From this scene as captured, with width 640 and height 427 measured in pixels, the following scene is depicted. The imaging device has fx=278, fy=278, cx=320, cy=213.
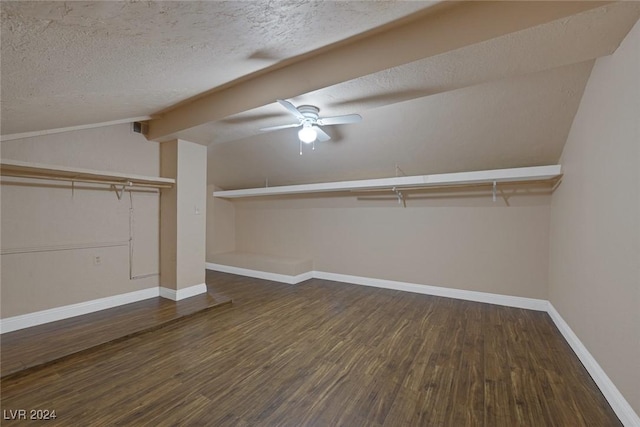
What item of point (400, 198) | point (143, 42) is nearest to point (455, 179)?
point (400, 198)

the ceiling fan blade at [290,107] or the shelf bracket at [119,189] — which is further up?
the ceiling fan blade at [290,107]

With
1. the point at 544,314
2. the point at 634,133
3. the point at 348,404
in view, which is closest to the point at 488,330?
the point at 544,314

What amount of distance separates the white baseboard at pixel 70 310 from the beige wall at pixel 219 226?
8.71ft

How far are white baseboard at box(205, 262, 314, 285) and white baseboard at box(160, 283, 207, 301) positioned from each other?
154 cm

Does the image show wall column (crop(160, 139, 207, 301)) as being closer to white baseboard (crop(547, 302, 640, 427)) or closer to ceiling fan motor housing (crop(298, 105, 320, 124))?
ceiling fan motor housing (crop(298, 105, 320, 124))

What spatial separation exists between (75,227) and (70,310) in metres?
1.00

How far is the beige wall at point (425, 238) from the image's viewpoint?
13.2ft

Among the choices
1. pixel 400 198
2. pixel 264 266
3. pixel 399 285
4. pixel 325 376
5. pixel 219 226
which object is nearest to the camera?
pixel 325 376

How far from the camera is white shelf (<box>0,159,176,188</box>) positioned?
275 centimetres

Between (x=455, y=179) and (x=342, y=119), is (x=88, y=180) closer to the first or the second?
(x=342, y=119)

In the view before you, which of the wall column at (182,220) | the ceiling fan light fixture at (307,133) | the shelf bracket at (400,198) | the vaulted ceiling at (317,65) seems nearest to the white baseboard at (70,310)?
the wall column at (182,220)

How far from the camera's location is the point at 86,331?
296 centimetres

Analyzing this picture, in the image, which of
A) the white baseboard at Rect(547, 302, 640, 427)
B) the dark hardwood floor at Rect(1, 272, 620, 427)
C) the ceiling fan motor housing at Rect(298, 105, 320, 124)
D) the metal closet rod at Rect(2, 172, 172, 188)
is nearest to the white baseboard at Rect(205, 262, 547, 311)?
the dark hardwood floor at Rect(1, 272, 620, 427)

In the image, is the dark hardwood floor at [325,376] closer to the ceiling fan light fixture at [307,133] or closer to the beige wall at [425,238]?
the beige wall at [425,238]
